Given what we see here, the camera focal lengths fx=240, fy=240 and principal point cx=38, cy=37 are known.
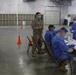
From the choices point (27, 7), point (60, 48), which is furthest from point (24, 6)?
point (60, 48)

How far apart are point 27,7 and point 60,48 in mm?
24662

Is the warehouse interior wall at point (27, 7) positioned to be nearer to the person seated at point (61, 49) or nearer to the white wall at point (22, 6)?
the white wall at point (22, 6)

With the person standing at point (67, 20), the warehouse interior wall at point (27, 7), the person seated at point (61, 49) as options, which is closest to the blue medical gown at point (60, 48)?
the person seated at point (61, 49)

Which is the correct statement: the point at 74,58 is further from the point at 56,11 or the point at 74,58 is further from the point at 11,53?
the point at 56,11

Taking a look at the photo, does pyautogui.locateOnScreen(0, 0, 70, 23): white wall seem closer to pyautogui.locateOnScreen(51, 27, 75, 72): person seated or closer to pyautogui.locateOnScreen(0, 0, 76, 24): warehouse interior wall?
pyautogui.locateOnScreen(0, 0, 76, 24): warehouse interior wall

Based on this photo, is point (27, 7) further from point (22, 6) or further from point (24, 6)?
point (22, 6)

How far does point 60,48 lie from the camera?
681 centimetres

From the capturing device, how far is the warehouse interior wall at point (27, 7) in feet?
101

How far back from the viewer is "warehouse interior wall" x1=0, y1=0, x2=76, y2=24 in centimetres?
3064

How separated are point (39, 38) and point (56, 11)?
22.0 meters

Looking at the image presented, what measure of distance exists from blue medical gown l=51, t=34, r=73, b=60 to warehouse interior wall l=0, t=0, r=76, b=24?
953 inches

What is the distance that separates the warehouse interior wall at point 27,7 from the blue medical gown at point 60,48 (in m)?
24.2

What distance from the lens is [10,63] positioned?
8727mm

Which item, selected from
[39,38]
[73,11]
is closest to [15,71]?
[39,38]
